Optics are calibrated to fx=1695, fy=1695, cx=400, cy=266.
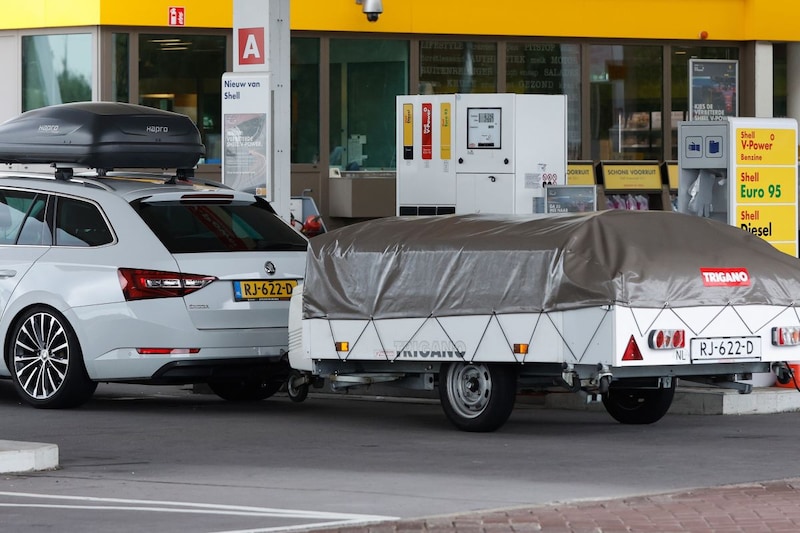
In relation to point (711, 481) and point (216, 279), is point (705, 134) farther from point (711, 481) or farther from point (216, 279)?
point (711, 481)

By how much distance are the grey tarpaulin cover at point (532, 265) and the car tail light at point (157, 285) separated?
2.93ft

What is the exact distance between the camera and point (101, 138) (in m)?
13.3

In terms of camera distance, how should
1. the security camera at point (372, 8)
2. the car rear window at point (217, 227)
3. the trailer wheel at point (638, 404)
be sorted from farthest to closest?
1. the security camera at point (372, 8)
2. the car rear window at point (217, 227)
3. the trailer wheel at point (638, 404)

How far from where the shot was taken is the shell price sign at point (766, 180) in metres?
15.2

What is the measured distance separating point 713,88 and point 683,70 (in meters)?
0.61

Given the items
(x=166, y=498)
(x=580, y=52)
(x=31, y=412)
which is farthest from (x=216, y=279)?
(x=580, y=52)

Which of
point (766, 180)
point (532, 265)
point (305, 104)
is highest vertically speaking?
point (305, 104)

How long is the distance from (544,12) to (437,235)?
17.2 m

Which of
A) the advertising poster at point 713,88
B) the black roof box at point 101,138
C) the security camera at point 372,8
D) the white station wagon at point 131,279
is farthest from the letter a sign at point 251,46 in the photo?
the advertising poster at point 713,88

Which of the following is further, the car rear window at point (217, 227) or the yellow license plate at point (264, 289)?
the car rear window at point (217, 227)

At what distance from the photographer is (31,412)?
1244cm

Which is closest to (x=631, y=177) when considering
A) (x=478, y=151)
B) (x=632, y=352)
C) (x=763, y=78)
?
(x=763, y=78)

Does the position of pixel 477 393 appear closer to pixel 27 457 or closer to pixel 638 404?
pixel 638 404

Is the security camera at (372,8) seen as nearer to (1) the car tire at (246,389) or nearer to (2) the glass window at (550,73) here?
(2) the glass window at (550,73)
